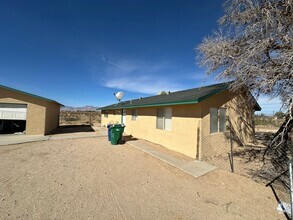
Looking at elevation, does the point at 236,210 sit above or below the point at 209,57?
below

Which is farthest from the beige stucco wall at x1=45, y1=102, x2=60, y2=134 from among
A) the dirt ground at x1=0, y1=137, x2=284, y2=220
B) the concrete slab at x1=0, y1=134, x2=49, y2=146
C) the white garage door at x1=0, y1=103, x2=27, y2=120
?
the dirt ground at x1=0, y1=137, x2=284, y2=220

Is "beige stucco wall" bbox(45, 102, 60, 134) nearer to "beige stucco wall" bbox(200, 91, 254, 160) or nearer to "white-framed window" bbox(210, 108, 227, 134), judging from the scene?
"beige stucco wall" bbox(200, 91, 254, 160)

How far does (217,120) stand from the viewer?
25.6 feet

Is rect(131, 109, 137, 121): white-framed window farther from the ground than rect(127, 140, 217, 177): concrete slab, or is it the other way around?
rect(131, 109, 137, 121): white-framed window

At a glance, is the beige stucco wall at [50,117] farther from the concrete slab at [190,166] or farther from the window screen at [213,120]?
the window screen at [213,120]

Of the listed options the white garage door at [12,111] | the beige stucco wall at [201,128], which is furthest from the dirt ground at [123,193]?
the white garage door at [12,111]

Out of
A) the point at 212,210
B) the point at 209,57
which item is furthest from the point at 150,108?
the point at 212,210

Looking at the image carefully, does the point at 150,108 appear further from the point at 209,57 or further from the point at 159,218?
the point at 159,218

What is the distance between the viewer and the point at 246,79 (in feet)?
20.4

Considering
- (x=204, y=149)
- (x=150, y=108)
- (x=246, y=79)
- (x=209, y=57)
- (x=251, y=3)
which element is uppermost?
(x=251, y=3)

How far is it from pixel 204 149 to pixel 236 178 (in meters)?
2.01

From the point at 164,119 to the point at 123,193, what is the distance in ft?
18.7

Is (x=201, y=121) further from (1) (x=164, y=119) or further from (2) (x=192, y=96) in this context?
(1) (x=164, y=119)

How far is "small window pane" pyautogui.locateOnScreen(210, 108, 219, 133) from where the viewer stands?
7.43 meters
